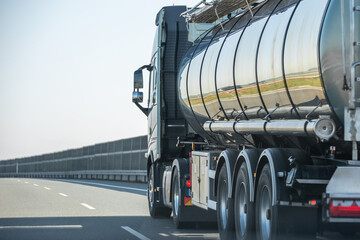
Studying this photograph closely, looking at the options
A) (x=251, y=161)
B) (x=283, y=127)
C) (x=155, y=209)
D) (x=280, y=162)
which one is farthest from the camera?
(x=155, y=209)

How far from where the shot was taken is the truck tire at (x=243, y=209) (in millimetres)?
9672

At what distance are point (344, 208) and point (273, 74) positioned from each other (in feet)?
7.08

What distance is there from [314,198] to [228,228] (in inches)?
108

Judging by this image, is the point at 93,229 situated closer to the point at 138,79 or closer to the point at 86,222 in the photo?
the point at 86,222

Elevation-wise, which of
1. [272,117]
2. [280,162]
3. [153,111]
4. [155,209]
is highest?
[153,111]

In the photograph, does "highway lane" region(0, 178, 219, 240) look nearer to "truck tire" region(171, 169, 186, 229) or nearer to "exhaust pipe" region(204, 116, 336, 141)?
"truck tire" region(171, 169, 186, 229)

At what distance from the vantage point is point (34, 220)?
15570 mm

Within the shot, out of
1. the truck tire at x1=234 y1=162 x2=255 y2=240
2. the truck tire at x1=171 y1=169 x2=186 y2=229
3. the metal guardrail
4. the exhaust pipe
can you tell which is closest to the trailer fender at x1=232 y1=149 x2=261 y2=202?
the truck tire at x1=234 y1=162 x2=255 y2=240

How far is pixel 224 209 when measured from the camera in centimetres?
1123

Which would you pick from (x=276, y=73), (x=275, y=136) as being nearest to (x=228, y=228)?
(x=275, y=136)

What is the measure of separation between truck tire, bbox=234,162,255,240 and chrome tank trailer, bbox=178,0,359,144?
2.11ft

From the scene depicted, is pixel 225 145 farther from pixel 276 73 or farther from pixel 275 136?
pixel 276 73

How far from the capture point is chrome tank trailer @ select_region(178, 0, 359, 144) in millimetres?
7820

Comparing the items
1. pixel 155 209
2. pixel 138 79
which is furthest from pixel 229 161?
pixel 138 79
